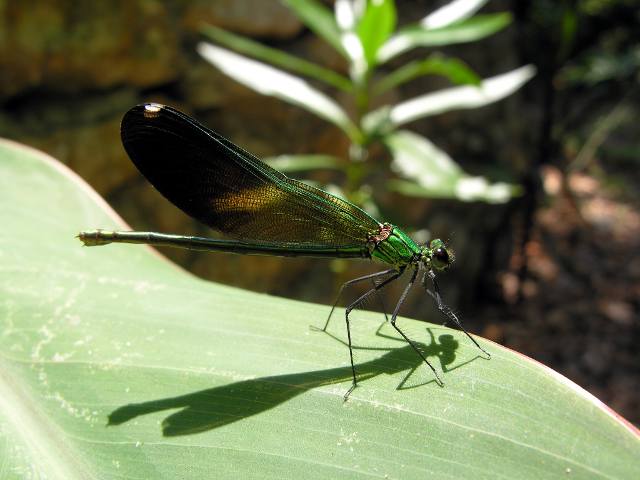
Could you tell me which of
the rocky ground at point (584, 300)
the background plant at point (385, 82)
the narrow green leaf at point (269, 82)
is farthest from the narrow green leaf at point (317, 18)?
the rocky ground at point (584, 300)

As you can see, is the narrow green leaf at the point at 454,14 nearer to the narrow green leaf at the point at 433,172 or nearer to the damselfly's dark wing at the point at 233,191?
the narrow green leaf at the point at 433,172

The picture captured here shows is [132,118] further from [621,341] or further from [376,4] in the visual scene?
[621,341]

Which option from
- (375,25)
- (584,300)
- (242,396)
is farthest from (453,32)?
(584,300)

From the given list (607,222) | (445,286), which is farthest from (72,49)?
(607,222)

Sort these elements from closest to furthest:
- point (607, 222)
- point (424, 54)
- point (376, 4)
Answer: point (376, 4)
point (424, 54)
point (607, 222)

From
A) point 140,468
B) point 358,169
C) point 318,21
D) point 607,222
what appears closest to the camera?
point 140,468

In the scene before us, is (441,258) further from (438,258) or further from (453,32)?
(453,32)

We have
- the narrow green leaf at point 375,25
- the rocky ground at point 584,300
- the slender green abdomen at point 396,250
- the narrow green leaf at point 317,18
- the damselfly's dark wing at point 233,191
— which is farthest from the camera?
the rocky ground at point 584,300
